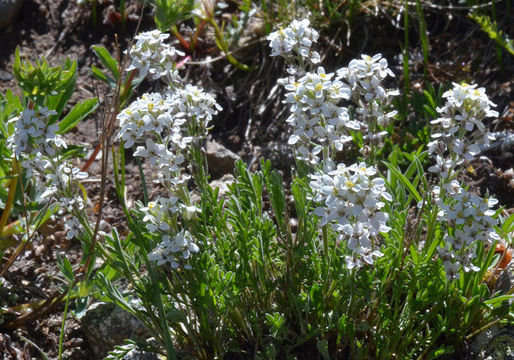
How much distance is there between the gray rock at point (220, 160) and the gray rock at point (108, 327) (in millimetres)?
1062

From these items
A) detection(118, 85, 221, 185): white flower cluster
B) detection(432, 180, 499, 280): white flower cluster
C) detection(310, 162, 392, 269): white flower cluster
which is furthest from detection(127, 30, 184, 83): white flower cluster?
detection(432, 180, 499, 280): white flower cluster

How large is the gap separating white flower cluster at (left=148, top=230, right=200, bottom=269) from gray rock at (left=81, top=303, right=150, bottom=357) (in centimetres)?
79

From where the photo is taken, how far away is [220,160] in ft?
11.8

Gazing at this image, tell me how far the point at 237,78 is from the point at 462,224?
2.40 meters

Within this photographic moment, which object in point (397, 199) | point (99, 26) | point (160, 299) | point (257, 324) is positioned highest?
point (99, 26)

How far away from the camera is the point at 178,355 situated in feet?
7.86

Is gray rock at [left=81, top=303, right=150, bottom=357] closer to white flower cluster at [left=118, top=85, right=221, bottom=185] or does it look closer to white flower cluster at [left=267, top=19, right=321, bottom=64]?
white flower cluster at [left=118, top=85, right=221, bottom=185]

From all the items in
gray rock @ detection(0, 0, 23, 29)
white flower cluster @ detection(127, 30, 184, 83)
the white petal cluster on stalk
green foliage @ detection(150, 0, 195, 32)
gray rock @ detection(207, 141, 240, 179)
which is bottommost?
gray rock @ detection(207, 141, 240, 179)

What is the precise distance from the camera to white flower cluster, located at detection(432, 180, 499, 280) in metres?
1.94

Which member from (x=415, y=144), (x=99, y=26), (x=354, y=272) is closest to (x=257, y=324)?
(x=354, y=272)

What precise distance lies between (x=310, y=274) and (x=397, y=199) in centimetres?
43

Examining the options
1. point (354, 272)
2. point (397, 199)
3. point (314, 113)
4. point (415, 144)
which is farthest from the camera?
point (415, 144)

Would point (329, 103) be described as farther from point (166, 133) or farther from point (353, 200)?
point (166, 133)

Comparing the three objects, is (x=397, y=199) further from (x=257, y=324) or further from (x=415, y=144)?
(x=415, y=144)
